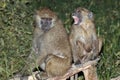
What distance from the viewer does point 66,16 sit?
10672 millimetres

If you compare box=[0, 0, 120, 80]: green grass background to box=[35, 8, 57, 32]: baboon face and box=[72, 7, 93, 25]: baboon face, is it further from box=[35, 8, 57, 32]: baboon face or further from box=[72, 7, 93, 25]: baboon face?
box=[72, 7, 93, 25]: baboon face

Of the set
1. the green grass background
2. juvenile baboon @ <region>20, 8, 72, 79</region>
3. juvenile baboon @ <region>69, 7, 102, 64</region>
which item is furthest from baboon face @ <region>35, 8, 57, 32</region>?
juvenile baboon @ <region>69, 7, 102, 64</region>

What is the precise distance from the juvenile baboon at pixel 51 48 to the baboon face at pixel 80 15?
0.92 ft

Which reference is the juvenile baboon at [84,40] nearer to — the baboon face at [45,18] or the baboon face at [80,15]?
the baboon face at [80,15]

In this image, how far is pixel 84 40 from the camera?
742 centimetres

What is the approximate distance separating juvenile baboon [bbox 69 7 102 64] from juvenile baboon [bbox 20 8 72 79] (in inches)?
10.7

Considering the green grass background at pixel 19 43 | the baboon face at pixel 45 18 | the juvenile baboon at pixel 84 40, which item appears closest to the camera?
the baboon face at pixel 45 18

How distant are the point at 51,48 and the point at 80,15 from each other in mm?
666

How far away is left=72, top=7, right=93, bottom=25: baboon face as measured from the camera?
7164mm

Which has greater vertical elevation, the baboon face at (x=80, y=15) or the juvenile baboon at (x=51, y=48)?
the baboon face at (x=80, y=15)

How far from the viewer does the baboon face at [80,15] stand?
716 cm

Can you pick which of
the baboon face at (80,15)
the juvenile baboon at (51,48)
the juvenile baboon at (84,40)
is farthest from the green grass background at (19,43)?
the baboon face at (80,15)

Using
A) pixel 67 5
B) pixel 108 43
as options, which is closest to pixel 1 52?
pixel 108 43

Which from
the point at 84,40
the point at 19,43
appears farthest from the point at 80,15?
the point at 19,43
